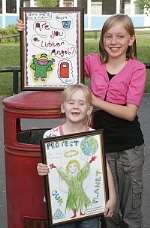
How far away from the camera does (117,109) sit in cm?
382

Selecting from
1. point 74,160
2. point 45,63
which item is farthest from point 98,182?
point 45,63

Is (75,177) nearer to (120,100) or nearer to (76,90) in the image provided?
(76,90)

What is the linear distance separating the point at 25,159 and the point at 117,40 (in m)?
0.93

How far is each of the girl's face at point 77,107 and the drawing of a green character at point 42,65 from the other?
0.53 meters

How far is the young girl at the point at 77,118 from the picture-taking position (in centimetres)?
357

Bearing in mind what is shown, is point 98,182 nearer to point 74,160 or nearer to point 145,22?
point 74,160

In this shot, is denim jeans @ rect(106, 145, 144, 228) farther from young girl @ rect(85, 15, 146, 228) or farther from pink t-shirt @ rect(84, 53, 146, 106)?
pink t-shirt @ rect(84, 53, 146, 106)

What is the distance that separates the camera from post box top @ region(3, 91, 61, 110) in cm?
389

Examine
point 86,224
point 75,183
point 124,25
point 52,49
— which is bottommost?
point 86,224

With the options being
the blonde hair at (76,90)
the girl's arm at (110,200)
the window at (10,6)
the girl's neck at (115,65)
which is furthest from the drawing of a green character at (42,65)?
the window at (10,6)

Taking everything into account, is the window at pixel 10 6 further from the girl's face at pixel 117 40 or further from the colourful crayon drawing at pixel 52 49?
the girl's face at pixel 117 40

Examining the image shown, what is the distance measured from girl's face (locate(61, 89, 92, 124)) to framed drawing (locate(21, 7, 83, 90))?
48 centimetres

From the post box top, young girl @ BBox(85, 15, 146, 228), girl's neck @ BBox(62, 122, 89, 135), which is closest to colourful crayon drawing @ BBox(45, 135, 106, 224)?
girl's neck @ BBox(62, 122, 89, 135)

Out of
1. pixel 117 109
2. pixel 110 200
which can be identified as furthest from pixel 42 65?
pixel 110 200
